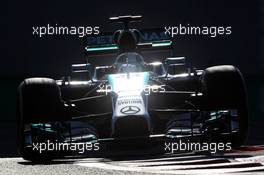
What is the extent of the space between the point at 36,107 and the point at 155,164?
A: 4.39 feet

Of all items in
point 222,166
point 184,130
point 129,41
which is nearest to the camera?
point 222,166

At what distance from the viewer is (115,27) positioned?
1986cm

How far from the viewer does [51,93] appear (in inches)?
369

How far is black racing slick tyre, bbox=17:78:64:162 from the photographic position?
921 cm

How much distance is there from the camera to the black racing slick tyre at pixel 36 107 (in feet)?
30.2

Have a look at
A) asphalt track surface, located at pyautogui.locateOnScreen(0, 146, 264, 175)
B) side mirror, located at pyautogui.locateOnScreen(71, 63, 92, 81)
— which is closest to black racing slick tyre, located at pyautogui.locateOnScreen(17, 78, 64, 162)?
asphalt track surface, located at pyautogui.locateOnScreen(0, 146, 264, 175)

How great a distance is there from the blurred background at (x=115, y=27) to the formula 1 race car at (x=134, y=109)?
29.4 ft

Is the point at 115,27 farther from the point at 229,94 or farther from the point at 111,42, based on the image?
the point at 229,94

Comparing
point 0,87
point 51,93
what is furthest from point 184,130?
point 0,87

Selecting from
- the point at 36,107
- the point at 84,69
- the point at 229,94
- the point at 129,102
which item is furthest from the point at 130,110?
the point at 84,69

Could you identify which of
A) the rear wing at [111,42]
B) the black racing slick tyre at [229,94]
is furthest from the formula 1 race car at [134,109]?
the rear wing at [111,42]

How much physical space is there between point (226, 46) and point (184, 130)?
10530mm

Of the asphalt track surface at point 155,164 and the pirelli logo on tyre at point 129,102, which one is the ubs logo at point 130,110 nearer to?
the pirelli logo on tyre at point 129,102

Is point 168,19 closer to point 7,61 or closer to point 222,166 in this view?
point 7,61
